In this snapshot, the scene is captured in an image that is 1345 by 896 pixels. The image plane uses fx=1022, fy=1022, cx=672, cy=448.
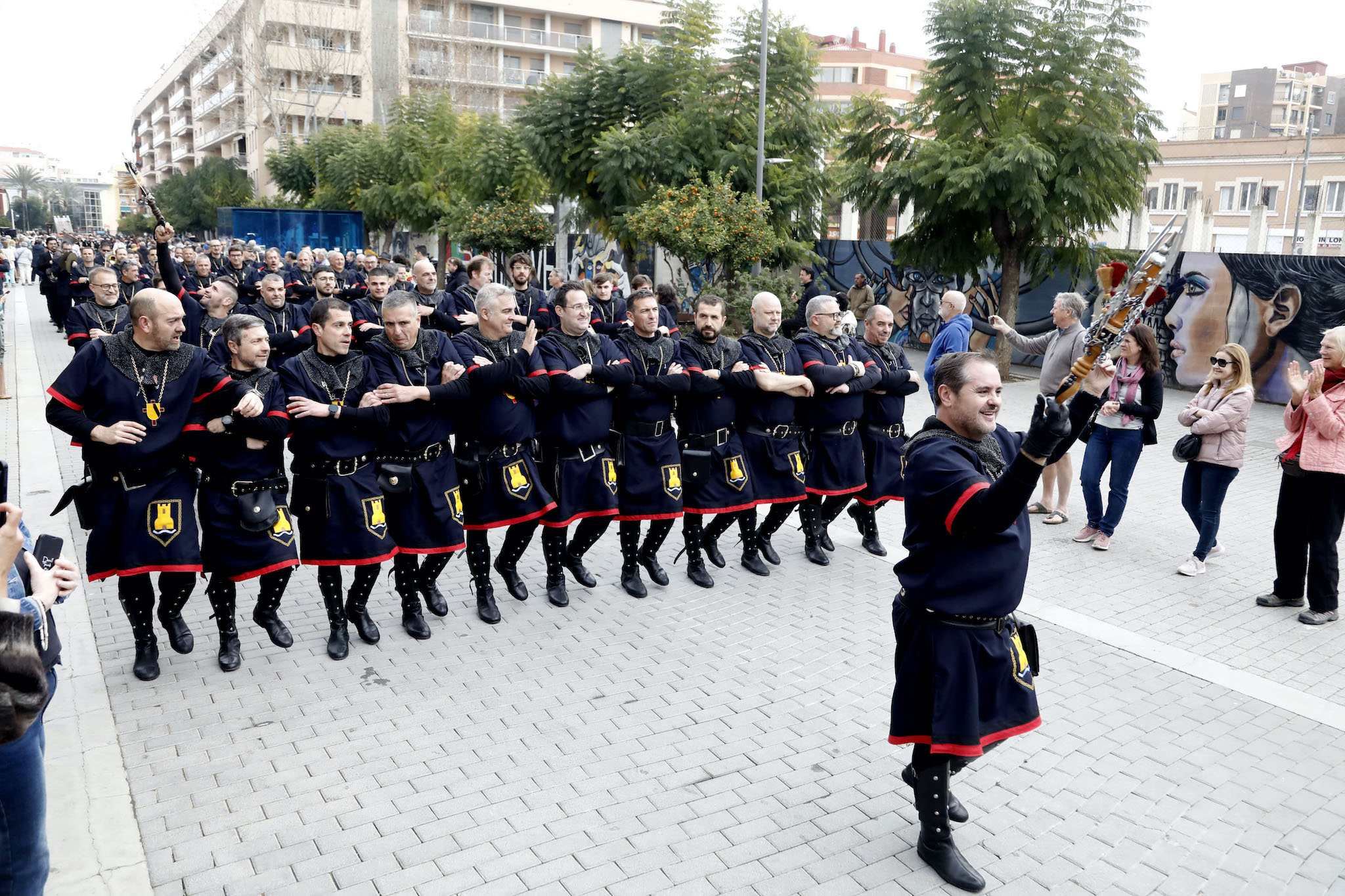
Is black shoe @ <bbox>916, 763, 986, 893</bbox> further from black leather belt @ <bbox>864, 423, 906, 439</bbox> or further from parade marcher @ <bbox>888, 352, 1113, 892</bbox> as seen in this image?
black leather belt @ <bbox>864, 423, 906, 439</bbox>

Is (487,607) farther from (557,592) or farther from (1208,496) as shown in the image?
(1208,496)

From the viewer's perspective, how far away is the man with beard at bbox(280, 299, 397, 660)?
580 cm

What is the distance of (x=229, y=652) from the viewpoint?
19.2 feet

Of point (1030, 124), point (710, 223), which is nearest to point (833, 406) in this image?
point (710, 223)

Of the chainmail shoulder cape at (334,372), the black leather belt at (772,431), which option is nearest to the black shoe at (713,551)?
the black leather belt at (772,431)

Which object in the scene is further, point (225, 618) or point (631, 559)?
point (631, 559)

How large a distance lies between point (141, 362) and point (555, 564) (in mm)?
2888

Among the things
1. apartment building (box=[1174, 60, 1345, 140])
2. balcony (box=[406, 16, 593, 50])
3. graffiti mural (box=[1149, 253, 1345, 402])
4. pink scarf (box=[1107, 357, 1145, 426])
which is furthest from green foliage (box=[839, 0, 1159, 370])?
apartment building (box=[1174, 60, 1345, 140])

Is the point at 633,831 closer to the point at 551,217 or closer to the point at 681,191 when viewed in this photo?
the point at 681,191

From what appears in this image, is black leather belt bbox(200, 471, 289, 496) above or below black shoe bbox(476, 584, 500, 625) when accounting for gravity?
above

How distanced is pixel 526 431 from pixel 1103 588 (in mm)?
4336

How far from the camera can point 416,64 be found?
54.6 meters

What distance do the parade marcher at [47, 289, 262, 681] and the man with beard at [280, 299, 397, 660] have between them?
0.41 meters

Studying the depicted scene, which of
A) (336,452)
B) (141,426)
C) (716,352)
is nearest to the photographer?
(141,426)
